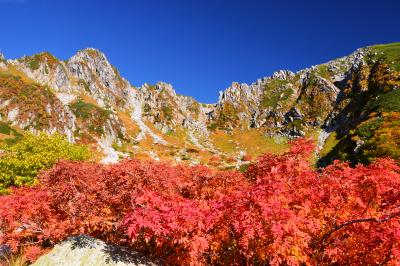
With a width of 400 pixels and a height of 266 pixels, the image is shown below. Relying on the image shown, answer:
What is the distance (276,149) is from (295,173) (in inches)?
4160

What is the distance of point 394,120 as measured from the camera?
199 ft

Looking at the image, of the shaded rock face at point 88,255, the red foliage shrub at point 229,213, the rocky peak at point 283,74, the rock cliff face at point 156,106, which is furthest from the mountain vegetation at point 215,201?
the rocky peak at point 283,74

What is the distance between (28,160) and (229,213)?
85.9ft

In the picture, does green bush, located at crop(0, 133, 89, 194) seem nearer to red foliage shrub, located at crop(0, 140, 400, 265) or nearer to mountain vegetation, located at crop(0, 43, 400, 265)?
mountain vegetation, located at crop(0, 43, 400, 265)

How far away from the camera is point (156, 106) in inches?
6599

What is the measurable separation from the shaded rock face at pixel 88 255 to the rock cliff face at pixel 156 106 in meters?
80.1

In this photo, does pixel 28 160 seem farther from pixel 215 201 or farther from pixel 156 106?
pixel 156 106

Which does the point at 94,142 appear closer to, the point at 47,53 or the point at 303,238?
the point at 47,53

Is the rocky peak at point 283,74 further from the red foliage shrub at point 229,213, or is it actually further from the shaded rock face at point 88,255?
the shaded rock face at point 88,255

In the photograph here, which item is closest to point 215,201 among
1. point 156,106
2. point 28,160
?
point 28,160

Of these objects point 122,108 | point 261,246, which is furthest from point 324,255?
point 122,108

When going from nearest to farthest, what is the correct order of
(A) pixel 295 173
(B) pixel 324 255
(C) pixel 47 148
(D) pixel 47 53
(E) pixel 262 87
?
(B) pixel 324 255, (A) pixel 295 173, (C) pixel 47 148, (D) pixel 47 53, (E) pixel 262 87

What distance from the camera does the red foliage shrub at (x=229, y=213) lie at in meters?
9.86

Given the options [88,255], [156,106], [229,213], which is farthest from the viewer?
[156,106]
